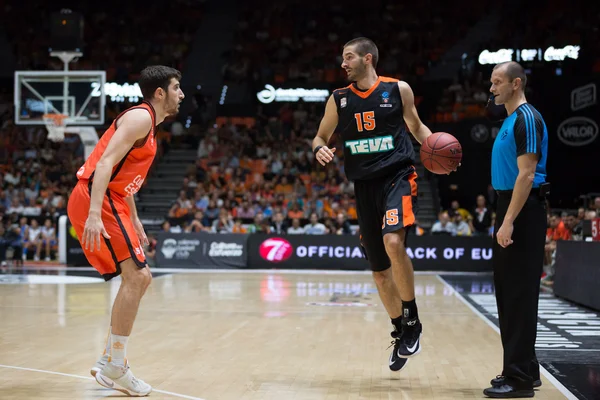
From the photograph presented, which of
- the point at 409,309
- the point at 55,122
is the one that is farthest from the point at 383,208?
the point at 55,122

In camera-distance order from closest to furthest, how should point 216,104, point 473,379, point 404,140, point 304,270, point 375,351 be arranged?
point 473,379 < point 404,140 < point 375,351 < point 304,270 < point 216,104

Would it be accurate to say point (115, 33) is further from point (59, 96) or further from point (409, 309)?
point (409, 309)

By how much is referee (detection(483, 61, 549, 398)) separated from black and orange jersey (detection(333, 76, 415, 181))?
89cm

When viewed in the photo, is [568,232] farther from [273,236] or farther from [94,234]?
[94,234]

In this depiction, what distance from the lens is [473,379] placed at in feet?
17.7

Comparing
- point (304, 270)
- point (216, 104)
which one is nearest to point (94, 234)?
point (304, 270)

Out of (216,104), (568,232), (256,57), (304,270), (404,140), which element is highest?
(256,57)

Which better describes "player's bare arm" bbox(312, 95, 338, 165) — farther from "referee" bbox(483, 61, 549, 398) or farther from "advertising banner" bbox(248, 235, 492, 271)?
"advertising banner" bbox(248, 235, 492, 271)

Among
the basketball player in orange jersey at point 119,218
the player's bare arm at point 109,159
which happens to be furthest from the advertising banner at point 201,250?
the player's bare arm at point 109,159

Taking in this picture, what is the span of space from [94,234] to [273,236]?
14.0 m

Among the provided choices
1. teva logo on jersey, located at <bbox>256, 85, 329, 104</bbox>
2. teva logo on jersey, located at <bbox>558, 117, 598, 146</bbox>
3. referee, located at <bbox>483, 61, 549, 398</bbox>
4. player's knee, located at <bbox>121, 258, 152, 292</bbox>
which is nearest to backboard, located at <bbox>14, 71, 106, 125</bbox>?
teva logo on jersey, located at <bbox>256, 85, 329, 104</bbox>

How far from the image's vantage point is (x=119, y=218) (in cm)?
484

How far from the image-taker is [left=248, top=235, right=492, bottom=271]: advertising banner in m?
18.1

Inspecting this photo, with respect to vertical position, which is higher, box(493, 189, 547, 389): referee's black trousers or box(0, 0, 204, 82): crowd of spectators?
box(0, 0, 204, 82): crowd of spectators
